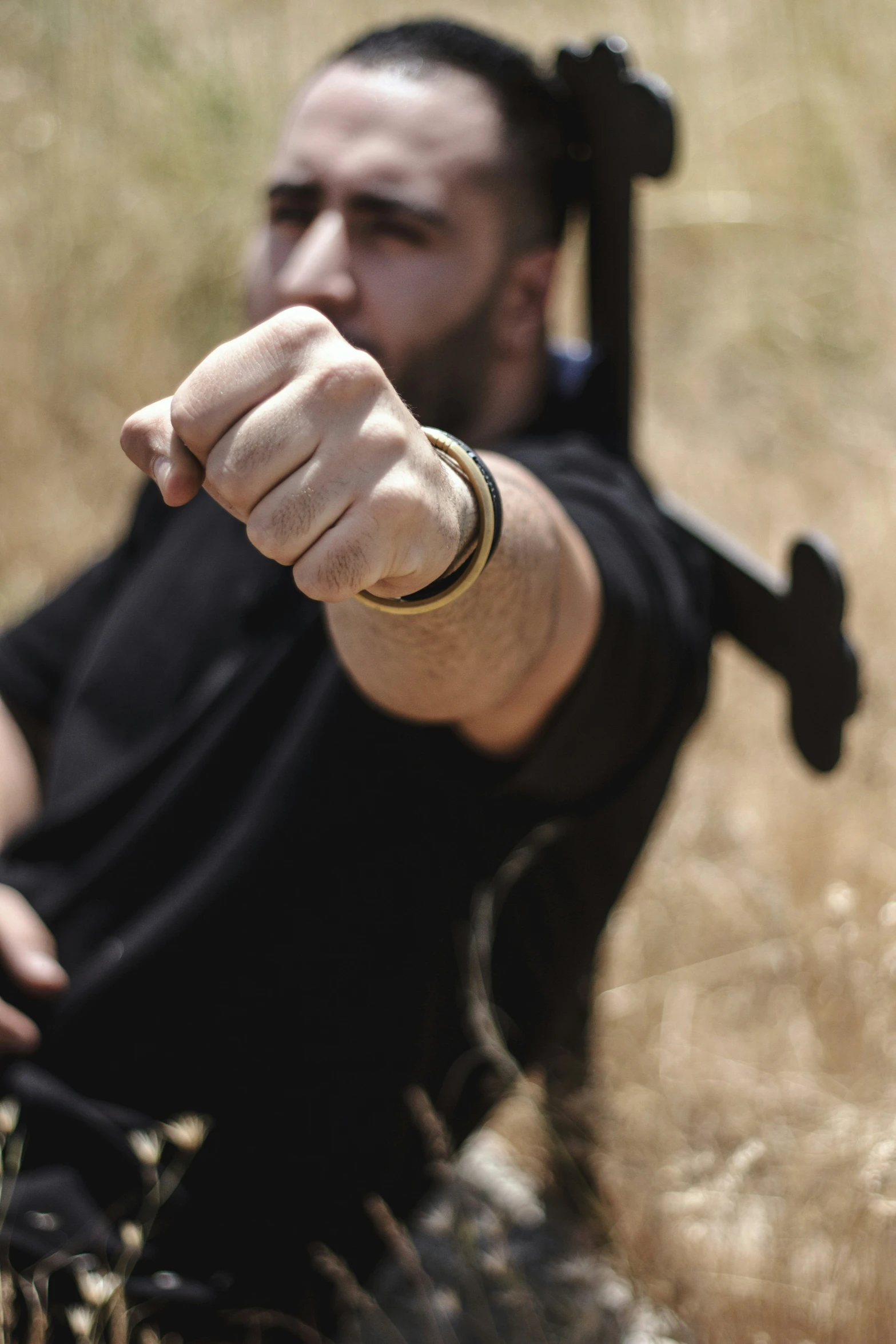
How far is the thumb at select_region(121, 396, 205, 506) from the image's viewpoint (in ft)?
2.00

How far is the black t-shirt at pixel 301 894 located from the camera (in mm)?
1160

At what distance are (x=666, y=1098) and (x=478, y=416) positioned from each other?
112cm

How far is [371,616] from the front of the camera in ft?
2.78

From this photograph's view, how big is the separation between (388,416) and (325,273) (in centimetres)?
78

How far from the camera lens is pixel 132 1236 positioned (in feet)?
3.43

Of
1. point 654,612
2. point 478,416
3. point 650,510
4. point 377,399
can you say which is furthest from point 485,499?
point 478,416

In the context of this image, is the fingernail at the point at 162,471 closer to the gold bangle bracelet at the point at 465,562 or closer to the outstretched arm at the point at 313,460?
the outstretched arm at the point at 313,460

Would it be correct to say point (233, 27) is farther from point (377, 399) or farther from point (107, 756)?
point (377, 399)

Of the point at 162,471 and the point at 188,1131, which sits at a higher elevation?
the point at 162,471

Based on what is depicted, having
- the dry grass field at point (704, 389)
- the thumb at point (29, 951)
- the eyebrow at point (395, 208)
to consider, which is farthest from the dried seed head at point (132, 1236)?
the eyebrow at point (395, 208)

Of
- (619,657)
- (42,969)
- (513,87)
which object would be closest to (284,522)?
(619,657)

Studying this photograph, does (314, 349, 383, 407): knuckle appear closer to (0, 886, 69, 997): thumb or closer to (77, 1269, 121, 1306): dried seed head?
(77, 1269, 121, 1306): dried seed head

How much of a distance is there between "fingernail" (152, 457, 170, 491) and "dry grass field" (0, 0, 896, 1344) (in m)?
1.12

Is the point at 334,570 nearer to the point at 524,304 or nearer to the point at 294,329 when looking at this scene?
the point at 294,329
